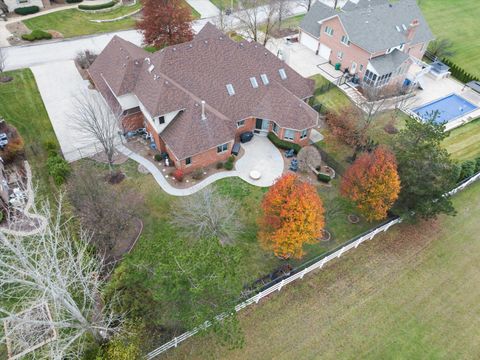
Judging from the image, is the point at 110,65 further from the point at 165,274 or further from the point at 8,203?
the point at 165,274

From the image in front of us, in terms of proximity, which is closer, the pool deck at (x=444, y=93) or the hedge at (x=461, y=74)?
the pool deck at (x=444, y=93)

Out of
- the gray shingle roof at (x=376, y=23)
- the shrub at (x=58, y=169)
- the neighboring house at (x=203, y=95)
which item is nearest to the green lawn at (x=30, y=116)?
the shrub at (x=58, y=169)

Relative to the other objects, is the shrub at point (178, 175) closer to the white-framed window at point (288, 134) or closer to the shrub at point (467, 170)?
the white-framed window at point (288, 134)

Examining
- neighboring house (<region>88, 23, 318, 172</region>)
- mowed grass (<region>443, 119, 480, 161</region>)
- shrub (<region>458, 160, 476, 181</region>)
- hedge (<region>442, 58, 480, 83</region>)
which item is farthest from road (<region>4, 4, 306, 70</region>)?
hedge (<region>442, 58, 480, 83</region>)

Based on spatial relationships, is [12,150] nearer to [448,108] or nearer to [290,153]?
[290,153]

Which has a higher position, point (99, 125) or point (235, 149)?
point (99, 125)

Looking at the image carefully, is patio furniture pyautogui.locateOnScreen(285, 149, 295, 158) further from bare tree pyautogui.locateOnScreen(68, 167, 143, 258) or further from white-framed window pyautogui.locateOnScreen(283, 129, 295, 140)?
bare tree pyautogui.locateOnScreen(68, 167, 143, 258)

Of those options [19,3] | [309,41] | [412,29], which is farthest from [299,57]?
[19,3]
